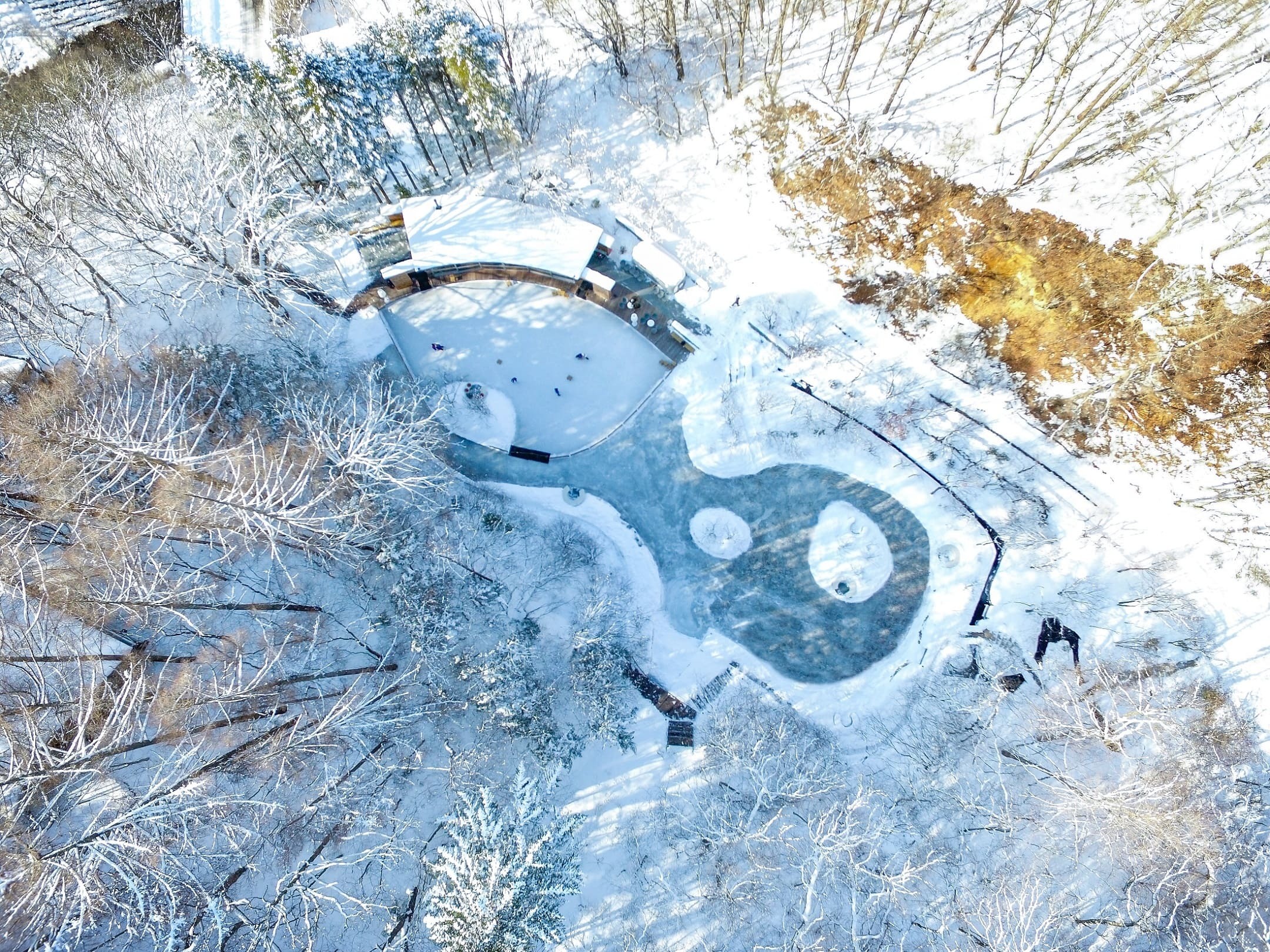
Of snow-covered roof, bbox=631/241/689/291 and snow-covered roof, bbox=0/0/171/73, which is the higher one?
snow-covered roof, bbox=0/0/171/73

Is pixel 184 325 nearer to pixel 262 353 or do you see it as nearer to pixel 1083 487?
pixel 262 353

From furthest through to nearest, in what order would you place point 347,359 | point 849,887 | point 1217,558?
1. point 347,359
2. point 1217,558
3. point 849,887

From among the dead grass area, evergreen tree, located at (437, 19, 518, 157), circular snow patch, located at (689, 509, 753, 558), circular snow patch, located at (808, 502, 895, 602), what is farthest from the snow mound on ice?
evergreen tree, located at (437, 19, 518, 157)

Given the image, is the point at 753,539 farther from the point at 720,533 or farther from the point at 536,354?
A: the point at 536,354

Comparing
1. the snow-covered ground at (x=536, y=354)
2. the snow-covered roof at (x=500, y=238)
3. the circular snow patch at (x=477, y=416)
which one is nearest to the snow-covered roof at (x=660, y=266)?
the snow-covered roof at (x=500, y=238)

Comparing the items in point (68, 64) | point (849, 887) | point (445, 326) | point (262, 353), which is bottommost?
point (849, 887)

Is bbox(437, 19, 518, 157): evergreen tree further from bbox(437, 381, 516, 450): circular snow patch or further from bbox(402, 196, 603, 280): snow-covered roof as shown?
bbox(437, 381, 516, 450): circular snow patch

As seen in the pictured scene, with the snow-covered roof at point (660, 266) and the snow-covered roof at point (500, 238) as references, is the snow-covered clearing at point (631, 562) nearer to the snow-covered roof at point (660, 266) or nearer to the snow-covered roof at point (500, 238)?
the snow-covered roof at point (500, 238)

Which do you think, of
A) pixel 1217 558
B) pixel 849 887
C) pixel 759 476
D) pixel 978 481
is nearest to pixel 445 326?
pixel 759 476
